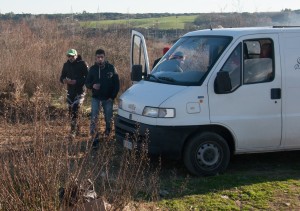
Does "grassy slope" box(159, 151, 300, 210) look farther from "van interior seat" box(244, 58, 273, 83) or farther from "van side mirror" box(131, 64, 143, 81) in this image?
"van side mirror" box(131, 64, 143, 81)

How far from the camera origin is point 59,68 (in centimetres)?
1394

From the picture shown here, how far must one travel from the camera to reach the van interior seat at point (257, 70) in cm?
682

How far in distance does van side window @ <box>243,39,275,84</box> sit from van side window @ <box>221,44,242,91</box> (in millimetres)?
93

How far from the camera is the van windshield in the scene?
6.83m

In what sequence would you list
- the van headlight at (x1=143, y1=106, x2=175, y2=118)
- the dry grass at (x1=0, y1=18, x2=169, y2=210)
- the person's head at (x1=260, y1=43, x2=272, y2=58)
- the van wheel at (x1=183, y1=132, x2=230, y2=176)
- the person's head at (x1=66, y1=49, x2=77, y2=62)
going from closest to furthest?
the dry grass at (x1=0, y1=18, x2=169, y2=210) → the van headlight at (x1=143, y1=106, x2=175, y2=118) → the van wheel at (x1=183, y1=132, x2=230, y2=176) → the person's head at (x1=260, y1=43, x2=272, y2=58) → the person's head at (x1=66, y1=49, x2=77, y2=62)

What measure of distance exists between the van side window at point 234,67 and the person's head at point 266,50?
37cm

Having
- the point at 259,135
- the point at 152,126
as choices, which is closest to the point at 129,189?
the point at 152,126

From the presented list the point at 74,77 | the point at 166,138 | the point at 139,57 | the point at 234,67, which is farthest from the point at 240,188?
the point at 74,77

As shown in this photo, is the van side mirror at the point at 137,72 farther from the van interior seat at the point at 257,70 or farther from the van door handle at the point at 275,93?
the van door handle at the point at 275,93

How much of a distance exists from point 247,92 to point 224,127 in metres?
0.59

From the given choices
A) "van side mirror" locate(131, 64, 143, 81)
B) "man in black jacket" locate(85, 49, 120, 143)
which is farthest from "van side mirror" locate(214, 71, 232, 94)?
"man in black jacket" locate(85, 49, 120, 143)

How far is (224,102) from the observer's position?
668cm

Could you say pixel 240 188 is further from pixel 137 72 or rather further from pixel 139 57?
pixel 139 57

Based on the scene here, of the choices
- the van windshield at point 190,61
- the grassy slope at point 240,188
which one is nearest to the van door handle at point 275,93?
the van windshield at point 190,61
